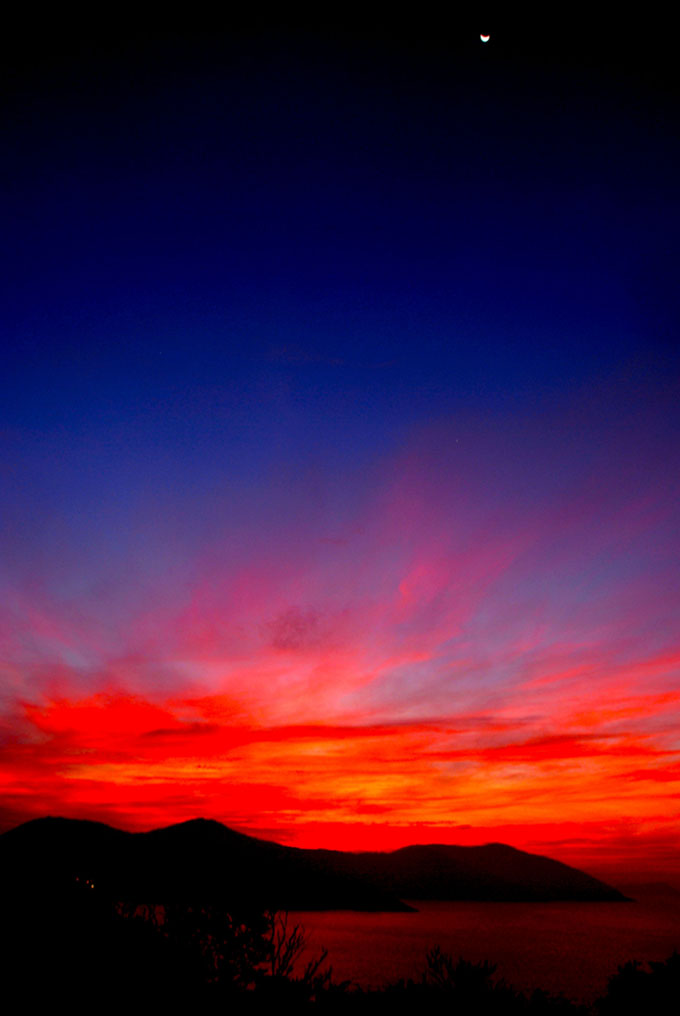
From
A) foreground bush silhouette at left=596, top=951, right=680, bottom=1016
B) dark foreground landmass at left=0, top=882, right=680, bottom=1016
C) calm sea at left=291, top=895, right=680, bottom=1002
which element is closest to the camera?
dark foreground landmass at left=0, top=882, right=680, bottom=1016

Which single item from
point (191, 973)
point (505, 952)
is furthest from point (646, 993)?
point (505, 952)

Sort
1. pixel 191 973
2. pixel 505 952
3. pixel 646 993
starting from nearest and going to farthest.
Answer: pixel 191 973 < pixel 646 993 < pixel 505 952

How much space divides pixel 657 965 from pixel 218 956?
54.6 ft

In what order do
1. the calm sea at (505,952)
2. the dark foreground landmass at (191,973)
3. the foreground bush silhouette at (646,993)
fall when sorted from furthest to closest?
the calm sea at (505,952)
the foreground bush silhouette at (646,993)
the dark foreground landmass at (191,973)

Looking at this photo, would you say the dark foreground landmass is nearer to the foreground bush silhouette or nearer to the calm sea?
the foreground bush silhouette

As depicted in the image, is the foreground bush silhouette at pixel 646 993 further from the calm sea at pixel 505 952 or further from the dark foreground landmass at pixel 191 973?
the calm sea at pixel 505 952

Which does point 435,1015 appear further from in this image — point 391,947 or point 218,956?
point 391,947

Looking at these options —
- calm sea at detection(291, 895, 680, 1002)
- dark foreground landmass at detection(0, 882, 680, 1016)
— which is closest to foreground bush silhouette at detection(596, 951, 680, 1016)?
dark foreground landmass at detection(0, 882, 680, 1016)

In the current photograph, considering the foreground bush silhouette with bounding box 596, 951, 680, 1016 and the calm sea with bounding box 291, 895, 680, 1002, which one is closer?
the foreground bush silhouette with bounding box 596, 951, 680, 1016

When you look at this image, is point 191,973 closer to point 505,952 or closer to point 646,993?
point 646,993

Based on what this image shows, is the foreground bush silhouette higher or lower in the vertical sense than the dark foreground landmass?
lower

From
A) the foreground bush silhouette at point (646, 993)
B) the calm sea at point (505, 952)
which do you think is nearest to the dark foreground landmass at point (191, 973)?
the foreground bush silhouette at point (646, 993)

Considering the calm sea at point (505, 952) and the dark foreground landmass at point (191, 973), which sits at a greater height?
the dark foreground landmass at point (191, 973)

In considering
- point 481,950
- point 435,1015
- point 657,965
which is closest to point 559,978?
point 481,950
